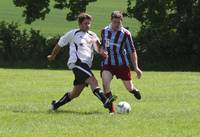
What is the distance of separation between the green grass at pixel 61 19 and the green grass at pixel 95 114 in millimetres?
24601

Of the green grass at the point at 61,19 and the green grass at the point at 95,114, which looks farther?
the green grass at the point at 61,19

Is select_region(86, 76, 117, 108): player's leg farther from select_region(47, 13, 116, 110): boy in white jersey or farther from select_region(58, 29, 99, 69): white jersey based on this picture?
select_region(58, 29, 99, 69): white jersey

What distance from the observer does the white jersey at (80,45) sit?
12.2 metres

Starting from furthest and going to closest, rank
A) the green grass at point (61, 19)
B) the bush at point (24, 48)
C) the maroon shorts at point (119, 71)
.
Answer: the green grass at point (61, 19) → the bush at point (24, 48) → the maroon shorts at point (119, 71)

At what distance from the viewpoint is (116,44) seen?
12961 mm

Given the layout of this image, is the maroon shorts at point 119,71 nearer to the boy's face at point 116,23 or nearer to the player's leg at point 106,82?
the player's leg at point 106,82

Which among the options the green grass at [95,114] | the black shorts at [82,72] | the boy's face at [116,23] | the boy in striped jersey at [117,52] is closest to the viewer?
the green grass at [95,114]

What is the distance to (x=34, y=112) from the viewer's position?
11961 millimetres

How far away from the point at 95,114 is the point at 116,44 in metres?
1.76

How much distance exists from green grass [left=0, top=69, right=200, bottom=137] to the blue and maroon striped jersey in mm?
972

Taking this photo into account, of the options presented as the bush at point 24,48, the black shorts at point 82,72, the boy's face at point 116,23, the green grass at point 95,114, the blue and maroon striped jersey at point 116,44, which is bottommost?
the bush at point 24,48

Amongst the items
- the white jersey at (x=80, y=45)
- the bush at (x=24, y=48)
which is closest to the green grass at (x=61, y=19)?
the bush at (x=24, y=48)

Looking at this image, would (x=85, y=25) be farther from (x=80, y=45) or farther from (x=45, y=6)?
(x=45, y=6)

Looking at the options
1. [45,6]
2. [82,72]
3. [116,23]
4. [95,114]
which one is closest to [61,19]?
[45,6]
